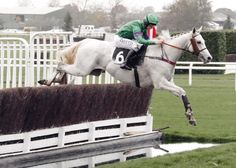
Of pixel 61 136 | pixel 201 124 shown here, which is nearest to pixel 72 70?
pixel 61 136

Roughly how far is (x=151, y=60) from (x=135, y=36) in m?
0.43

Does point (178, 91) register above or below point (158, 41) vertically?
below

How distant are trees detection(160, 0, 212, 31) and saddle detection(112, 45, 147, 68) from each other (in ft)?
128

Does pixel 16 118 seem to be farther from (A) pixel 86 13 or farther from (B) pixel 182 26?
(A) pixel 86 13

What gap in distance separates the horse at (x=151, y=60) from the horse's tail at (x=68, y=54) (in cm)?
9

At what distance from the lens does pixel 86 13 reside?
55.6 m

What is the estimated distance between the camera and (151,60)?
9.78 metres

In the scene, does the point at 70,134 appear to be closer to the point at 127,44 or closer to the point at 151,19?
the point at 127,44

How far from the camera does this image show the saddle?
9688mm

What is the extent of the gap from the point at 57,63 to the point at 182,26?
3981 cm

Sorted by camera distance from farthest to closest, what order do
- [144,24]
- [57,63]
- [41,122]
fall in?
1. [57,63]
2. [144,24]
3. [41,122]

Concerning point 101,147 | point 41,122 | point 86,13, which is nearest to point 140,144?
point 101,147

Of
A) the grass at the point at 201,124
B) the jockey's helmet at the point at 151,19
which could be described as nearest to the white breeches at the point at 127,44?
the jockey's helmet at the point at 151,19

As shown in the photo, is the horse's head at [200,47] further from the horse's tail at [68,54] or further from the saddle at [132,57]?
the horse's tail at [68,54]
